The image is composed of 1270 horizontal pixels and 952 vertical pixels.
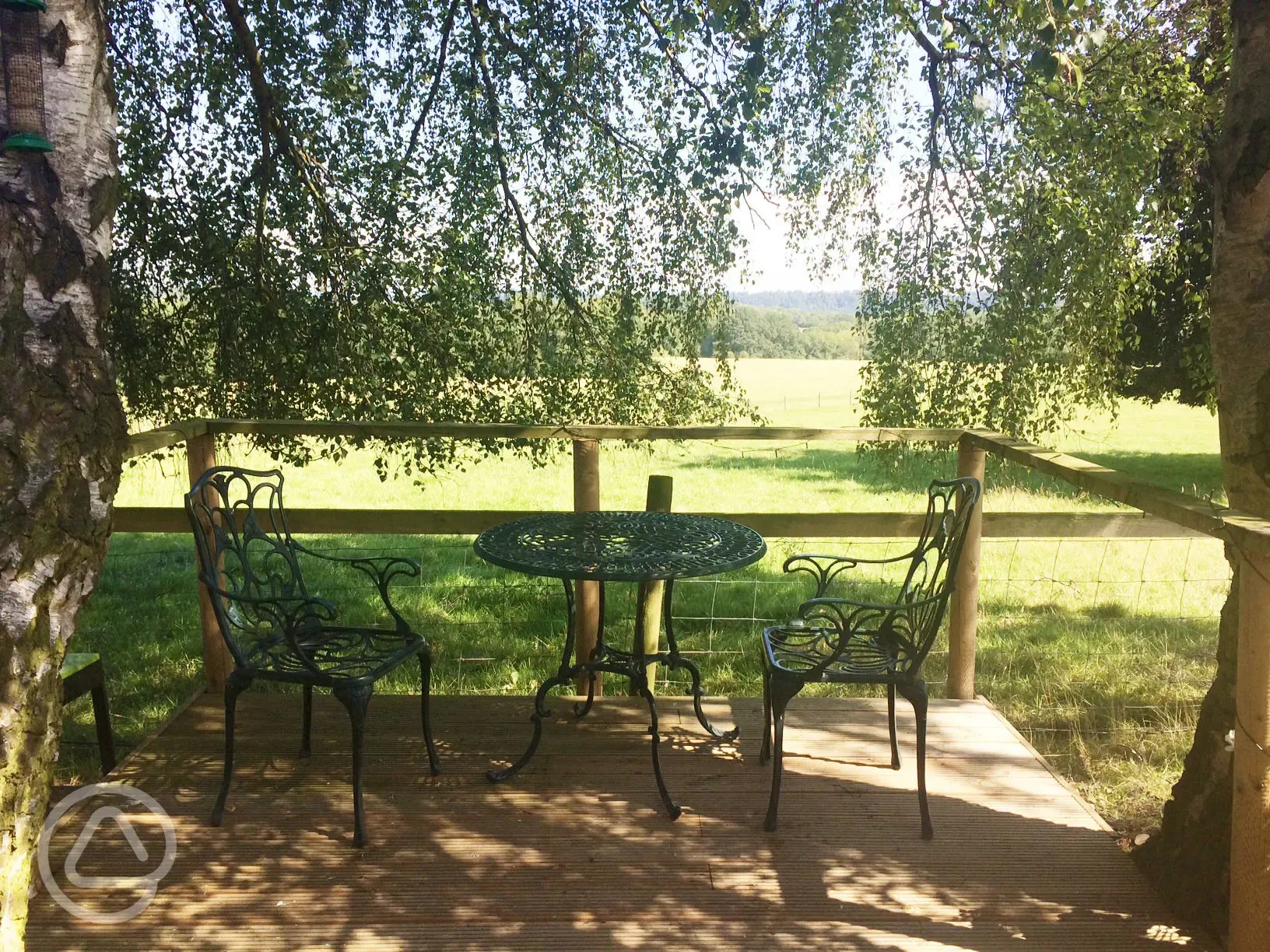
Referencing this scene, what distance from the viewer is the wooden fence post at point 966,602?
3.16 m

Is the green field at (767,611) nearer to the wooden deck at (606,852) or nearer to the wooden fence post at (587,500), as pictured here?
the wooden deck at (606,852)

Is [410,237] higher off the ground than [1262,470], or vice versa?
[410,237]

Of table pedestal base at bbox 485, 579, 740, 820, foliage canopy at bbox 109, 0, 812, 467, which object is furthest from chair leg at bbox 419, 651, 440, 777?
foliage canopy at bbox 109, 0, 812, 467

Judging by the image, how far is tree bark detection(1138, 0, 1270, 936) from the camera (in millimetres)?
1915

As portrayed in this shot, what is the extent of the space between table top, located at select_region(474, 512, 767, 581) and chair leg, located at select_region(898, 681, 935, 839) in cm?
51

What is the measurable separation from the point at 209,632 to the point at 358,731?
128 cm

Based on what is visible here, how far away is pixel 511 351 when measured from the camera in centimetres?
517

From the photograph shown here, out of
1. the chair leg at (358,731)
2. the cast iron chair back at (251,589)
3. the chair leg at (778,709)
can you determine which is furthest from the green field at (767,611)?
the chair leg at (358,731)

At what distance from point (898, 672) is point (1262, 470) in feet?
2.97

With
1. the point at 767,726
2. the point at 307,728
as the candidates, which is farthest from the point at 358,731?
the point at 767,726

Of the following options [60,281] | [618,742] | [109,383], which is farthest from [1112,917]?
[60,281]

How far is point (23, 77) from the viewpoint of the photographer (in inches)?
65.7

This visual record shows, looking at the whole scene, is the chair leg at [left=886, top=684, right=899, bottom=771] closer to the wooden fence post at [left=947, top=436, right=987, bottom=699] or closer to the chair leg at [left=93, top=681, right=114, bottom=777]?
the wooden fence post at [left=947, top=436, right=987, bottom=699]

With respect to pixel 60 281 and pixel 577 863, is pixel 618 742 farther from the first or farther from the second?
pixel 60 281
